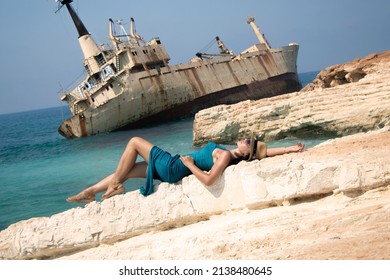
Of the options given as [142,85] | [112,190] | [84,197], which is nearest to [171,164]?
[112,190]

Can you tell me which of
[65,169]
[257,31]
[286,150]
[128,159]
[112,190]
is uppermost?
[257,31]

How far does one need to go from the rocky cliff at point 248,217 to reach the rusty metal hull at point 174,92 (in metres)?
Result: 21.2

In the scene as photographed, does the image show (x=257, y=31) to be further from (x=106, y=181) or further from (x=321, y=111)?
(x=106, y=181)

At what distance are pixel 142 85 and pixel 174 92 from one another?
7.97ft

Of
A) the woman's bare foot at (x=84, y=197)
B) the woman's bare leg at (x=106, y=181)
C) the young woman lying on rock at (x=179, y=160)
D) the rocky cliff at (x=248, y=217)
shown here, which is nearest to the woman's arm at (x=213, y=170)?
the young woman lying on rock at (x=179, y=160)

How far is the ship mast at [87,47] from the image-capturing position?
1118 inches

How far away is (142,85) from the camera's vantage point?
26.0 metres

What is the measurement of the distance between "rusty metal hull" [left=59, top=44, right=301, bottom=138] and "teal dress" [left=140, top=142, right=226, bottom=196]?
2136 centimetres

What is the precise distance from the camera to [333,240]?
341cm

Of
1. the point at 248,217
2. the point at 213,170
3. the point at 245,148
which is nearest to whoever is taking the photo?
the point at 248,217

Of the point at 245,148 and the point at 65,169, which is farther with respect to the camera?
the point at 65,169

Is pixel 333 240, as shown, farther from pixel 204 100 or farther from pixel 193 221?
pixel 204 100

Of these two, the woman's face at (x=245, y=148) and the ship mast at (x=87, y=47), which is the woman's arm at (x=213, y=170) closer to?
the woman's face at (x=245, y=148)
